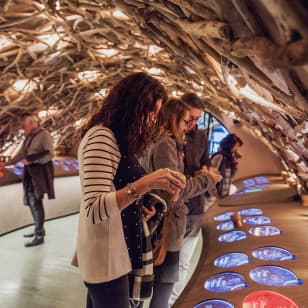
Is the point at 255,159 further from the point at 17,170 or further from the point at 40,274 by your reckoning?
the point at 40,274

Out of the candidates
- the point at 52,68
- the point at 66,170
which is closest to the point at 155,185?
the point at 52,68

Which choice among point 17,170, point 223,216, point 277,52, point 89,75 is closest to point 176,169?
point 277,52

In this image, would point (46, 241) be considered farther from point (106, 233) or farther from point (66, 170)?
point (106, 233)

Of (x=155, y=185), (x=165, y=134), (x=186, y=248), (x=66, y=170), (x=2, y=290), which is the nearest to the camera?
(x=155, y=185)

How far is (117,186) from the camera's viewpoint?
1238mm

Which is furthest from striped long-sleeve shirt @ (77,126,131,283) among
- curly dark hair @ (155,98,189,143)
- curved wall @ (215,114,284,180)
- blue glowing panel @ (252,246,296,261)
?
curved wall @ (215,114,284,180)

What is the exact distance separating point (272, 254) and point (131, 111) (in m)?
1.27

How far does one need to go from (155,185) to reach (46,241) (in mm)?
3685

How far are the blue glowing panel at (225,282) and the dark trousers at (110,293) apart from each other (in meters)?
0.64

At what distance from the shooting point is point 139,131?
128cm

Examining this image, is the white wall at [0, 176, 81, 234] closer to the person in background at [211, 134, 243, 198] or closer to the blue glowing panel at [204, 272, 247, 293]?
the person in background at [211, 134, 243, 198]

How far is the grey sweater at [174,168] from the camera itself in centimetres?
176

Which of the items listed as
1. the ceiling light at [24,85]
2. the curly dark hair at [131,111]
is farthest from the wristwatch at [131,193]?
the ceiling light at [24,85]

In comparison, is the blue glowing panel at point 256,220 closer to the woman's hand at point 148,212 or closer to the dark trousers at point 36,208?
the woman's hand at point 148,212
